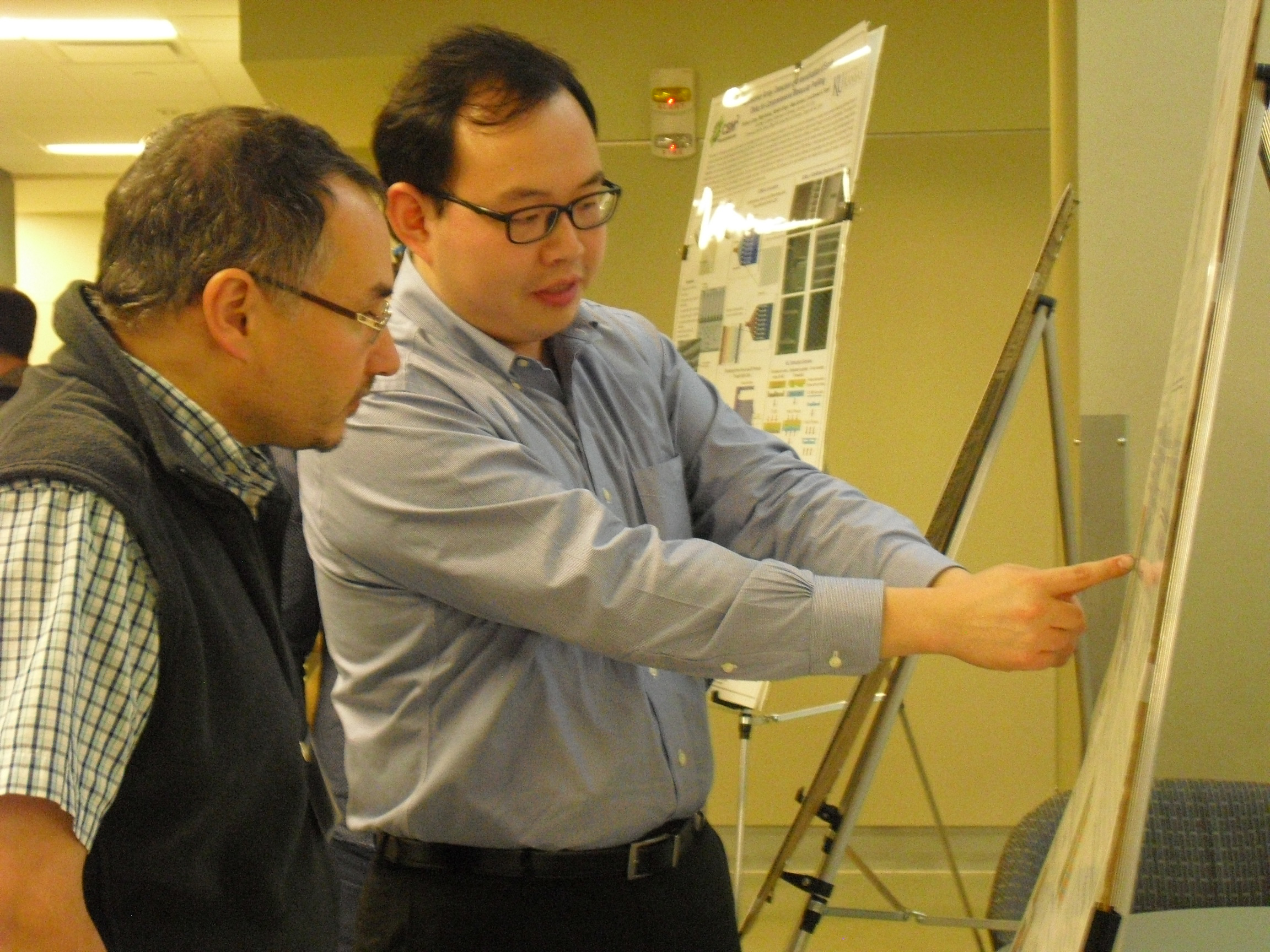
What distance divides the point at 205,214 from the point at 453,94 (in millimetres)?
431

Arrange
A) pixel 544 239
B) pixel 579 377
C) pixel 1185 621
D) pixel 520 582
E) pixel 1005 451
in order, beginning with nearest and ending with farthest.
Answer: pixel 520 582, pixel 544 239, pixel 579 377, pixel 1185 621, pixel 1005 451

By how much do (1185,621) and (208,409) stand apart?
176 cm

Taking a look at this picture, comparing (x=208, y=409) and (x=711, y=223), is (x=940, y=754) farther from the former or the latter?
(x=208, y=409)

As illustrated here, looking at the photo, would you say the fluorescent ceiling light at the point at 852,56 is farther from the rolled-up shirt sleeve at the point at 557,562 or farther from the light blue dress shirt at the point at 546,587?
the rolled-up shirt sleeve at the point at 557,562

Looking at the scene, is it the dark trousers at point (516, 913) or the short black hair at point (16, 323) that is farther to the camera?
the short black hair at point (16, 323)

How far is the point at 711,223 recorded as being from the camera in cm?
276

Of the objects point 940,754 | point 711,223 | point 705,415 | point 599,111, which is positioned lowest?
point 940,754

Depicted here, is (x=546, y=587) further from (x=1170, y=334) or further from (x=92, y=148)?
(x=92, y=148)

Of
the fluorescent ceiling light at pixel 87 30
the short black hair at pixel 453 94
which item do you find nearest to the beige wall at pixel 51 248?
the fluorescent ceiling light at pixel 87 30

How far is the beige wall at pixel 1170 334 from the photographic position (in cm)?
204

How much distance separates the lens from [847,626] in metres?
1.08

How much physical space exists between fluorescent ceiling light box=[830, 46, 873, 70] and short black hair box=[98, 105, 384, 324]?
153cm

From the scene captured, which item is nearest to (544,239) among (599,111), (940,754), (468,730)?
(468,730)

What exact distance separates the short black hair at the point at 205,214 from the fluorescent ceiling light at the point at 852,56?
153 cm
